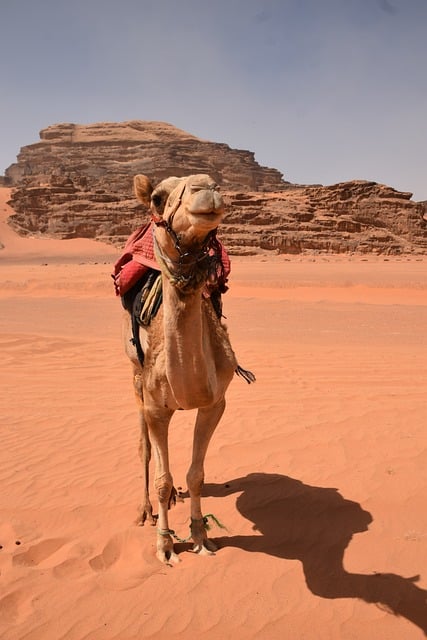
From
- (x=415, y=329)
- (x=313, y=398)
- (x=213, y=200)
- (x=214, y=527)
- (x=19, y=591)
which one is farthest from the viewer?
(x=415, y=329)

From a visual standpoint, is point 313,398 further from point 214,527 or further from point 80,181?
point 80,181

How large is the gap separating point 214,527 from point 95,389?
5.17 m

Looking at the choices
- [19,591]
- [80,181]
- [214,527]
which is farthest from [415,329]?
[80,181]

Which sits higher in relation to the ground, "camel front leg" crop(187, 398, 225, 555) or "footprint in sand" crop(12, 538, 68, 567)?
"camel front leg" crop(187, 398, 225, 555)

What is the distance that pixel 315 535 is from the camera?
448cm

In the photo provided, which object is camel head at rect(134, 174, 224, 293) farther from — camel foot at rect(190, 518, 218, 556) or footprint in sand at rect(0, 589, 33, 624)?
footprint in sand at rect(0, 589, 33, 624)

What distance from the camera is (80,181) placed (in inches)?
2953

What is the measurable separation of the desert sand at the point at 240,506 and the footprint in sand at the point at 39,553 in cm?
1

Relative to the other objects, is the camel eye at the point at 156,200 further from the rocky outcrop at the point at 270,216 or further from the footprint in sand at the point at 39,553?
the rocky outcrop at the point at 270,216

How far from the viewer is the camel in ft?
9.36

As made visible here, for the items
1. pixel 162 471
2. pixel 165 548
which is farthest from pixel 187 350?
pixel 165 548

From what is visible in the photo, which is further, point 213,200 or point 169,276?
point 169,276

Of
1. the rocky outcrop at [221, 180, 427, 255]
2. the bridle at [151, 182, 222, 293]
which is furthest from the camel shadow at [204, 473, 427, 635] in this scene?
the rocky outcrop at [221, 180, 427, 255]

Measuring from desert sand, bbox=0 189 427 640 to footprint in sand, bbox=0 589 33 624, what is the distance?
0.03 feet
